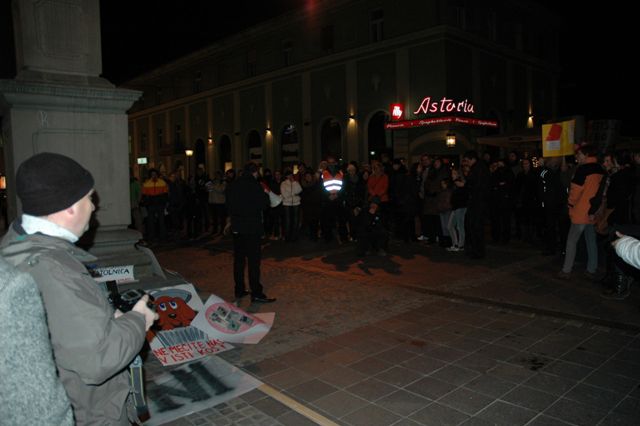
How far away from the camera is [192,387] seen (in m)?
4.09

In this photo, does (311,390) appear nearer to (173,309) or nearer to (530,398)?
(530,398)

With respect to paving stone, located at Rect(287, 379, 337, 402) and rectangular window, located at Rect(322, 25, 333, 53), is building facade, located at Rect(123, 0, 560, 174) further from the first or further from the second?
paving stone, located at Rect(287, 379, 337, 402)

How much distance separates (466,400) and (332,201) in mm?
8444

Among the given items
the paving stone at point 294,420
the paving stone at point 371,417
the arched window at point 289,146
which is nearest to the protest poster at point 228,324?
the paving stone at point 294,420

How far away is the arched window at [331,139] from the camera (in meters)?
27.2

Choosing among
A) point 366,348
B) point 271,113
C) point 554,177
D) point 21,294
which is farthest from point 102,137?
point 271,113

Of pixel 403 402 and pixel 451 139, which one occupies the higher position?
pixel 451 139

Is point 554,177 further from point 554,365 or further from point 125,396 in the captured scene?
point 125,396

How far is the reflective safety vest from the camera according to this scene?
38.6 feet

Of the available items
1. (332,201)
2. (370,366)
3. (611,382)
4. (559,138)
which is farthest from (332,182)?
(611,382)

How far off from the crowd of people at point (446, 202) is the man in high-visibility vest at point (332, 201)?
0.09 ft

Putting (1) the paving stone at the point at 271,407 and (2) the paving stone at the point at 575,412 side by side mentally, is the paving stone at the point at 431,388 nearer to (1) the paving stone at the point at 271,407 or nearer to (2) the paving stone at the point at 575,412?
(2) the paving stone at the point at 575,412

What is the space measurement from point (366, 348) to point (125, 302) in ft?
10.3

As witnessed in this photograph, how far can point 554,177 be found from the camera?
9.38 meters
